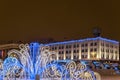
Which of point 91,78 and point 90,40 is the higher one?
point 90,40

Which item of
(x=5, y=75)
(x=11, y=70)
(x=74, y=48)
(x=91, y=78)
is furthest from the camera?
(x=74, y=48)

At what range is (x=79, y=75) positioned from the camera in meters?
21.2

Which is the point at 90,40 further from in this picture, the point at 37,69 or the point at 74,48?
the point at 37,69

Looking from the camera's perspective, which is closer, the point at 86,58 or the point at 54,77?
the point at 54,77

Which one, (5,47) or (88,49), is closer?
(88,49)

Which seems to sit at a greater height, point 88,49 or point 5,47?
point 5,47

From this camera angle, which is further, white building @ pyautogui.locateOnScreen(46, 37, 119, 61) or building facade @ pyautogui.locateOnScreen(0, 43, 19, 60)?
building facade @ pyautogui.locateOnScreen(0, 43, 19, 60)

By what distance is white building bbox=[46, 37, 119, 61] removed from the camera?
81.8 m

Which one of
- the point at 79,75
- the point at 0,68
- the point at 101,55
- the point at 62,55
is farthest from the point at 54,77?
the point at 62,55

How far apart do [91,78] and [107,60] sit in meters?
65.5

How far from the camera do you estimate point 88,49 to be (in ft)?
272

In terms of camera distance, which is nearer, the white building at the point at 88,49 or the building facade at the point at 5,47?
the white building at the point at 88,49

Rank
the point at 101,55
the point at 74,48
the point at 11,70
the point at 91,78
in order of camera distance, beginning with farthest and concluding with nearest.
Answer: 1. the point at 74,48
2. the point at 101,55
3. the point at 11,70
4. the point at 91,78

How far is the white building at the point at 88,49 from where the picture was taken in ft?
268
